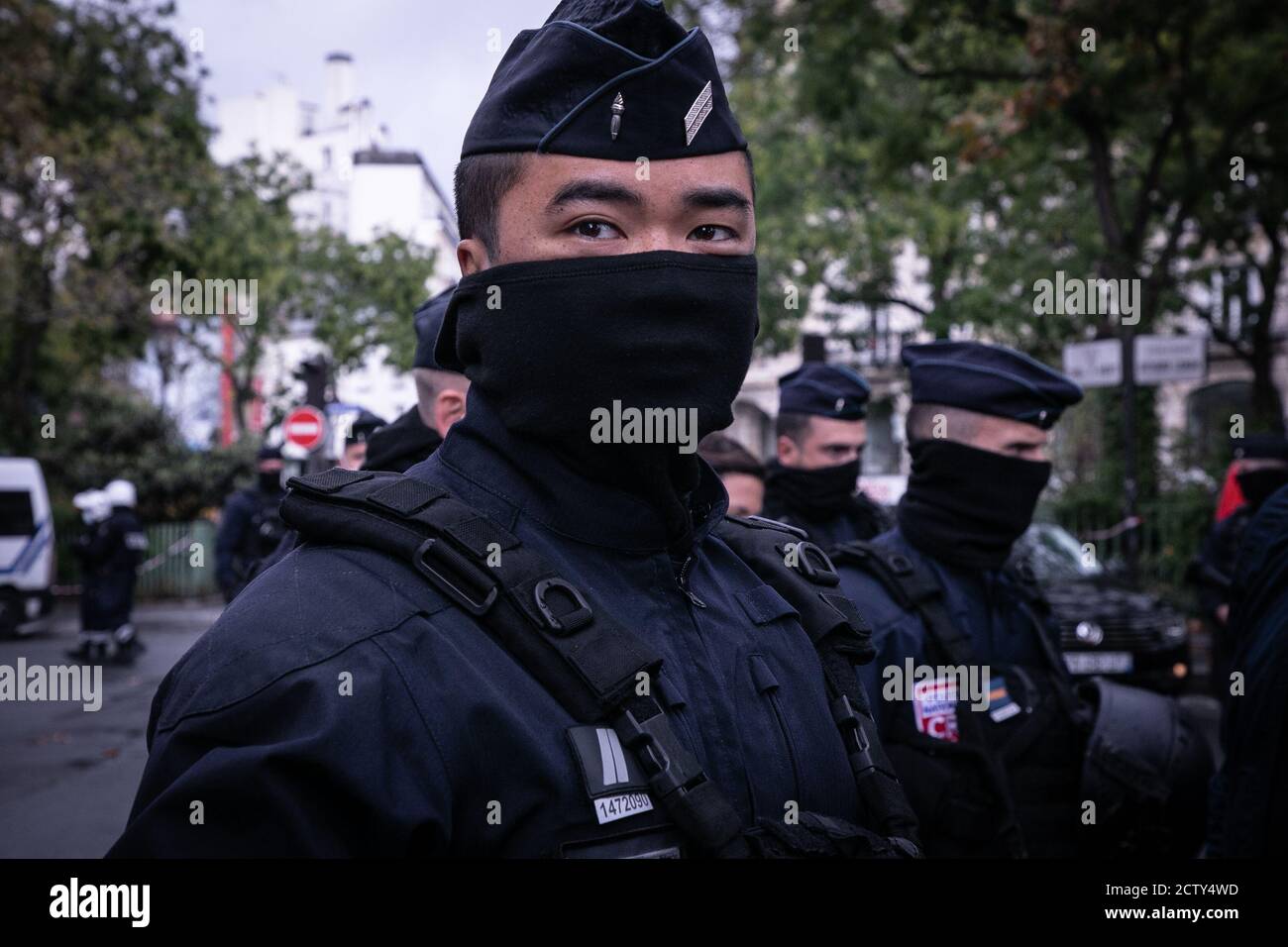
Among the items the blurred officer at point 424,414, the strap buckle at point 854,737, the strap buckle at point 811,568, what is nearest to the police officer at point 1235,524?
the blurred officer at point 424,414

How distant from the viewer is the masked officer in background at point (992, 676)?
123 inches

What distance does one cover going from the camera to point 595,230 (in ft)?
5.64

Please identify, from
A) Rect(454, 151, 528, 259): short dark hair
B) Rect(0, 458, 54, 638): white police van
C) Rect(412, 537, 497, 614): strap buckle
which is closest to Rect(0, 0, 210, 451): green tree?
Rect(0, 458, 54, 638): white police van

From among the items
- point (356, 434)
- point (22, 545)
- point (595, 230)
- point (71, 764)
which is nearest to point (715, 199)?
point (595, 230)

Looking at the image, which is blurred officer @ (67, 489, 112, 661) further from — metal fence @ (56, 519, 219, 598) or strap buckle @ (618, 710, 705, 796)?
strap buckle @ (618, 710, 705, 796)

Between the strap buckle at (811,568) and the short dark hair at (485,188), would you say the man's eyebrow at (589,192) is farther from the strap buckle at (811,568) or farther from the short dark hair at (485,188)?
the strap buckle at (811,568)

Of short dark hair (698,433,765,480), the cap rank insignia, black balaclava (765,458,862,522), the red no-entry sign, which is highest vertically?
the red no-entry sign

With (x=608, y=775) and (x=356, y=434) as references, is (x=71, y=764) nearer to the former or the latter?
(x=356, y=434)

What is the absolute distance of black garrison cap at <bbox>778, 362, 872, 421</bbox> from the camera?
5.72 metres

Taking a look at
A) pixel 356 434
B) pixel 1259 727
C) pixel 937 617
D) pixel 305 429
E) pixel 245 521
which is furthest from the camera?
pixel 305 429

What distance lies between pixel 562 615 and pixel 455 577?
144 millimetres

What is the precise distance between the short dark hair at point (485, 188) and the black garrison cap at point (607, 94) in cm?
2

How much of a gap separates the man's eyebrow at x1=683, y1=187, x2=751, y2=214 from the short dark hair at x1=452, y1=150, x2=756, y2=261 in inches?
2.5
